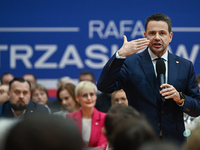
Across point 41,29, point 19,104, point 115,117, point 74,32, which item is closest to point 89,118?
point 19,104

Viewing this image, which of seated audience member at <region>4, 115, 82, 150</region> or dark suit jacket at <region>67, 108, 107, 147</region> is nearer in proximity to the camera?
seated audience member at <region>4, 115, 82, 150</region>

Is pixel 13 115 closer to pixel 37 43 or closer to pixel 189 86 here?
pixel 189 86

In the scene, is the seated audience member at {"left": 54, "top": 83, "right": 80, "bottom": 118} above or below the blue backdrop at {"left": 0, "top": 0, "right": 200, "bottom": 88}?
below

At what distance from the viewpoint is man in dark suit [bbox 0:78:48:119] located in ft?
13.7

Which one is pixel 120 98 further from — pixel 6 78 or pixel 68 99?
pixel 6 78

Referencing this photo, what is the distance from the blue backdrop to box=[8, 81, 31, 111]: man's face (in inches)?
98.8

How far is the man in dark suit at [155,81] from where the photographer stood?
101 inches

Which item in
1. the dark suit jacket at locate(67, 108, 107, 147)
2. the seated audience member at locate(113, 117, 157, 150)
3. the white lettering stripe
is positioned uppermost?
the white lettering stripe

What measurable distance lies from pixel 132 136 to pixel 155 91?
1254 millimetres

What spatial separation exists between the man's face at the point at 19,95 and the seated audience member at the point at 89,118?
29.2 inches

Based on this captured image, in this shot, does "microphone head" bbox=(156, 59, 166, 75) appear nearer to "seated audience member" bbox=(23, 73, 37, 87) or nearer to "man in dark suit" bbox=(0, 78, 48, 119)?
"man in dark suit" bbox=(0, 78, 48, 119)

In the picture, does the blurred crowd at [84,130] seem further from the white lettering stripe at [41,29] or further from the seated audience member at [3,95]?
the white lettering stripe at [41,29]

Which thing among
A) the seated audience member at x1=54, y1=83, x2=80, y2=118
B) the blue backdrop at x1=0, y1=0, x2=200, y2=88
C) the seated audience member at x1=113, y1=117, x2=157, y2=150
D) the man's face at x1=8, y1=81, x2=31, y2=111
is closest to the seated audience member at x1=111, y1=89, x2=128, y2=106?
the seated audience member at x1=54, y1=83, x2=80, y2=118

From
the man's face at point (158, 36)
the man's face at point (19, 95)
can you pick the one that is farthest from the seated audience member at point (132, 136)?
the man's face at point (19, 95)
